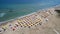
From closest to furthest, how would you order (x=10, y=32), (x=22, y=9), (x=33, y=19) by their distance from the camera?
(x=10, y=32), (x=33, y=19), (x=22, y=9)

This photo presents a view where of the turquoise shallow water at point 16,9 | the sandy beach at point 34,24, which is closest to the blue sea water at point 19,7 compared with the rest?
the turquoise shallow water at point 16,9

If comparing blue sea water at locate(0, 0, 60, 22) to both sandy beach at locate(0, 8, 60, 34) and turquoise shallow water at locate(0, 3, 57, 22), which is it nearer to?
turquoise shallow water at locate(0, 3, 57, 22)

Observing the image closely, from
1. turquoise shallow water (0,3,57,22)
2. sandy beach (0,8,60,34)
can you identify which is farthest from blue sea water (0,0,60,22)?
sandy beach (0,8,60,34)

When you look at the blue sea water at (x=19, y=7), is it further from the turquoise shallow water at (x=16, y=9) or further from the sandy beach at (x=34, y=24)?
the sandy beach at (x=34, y=24)

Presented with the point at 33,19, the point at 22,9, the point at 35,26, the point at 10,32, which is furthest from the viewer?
the point at 22,9

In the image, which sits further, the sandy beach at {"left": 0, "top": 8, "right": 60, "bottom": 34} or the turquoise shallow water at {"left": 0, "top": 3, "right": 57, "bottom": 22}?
the turquoise shallow water at {"left": 0, "top": 3, "right": 57, "bottom": 22}

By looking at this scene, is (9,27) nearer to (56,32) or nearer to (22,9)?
(22,9)

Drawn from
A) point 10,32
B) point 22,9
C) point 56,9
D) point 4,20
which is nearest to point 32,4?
point 22,9
